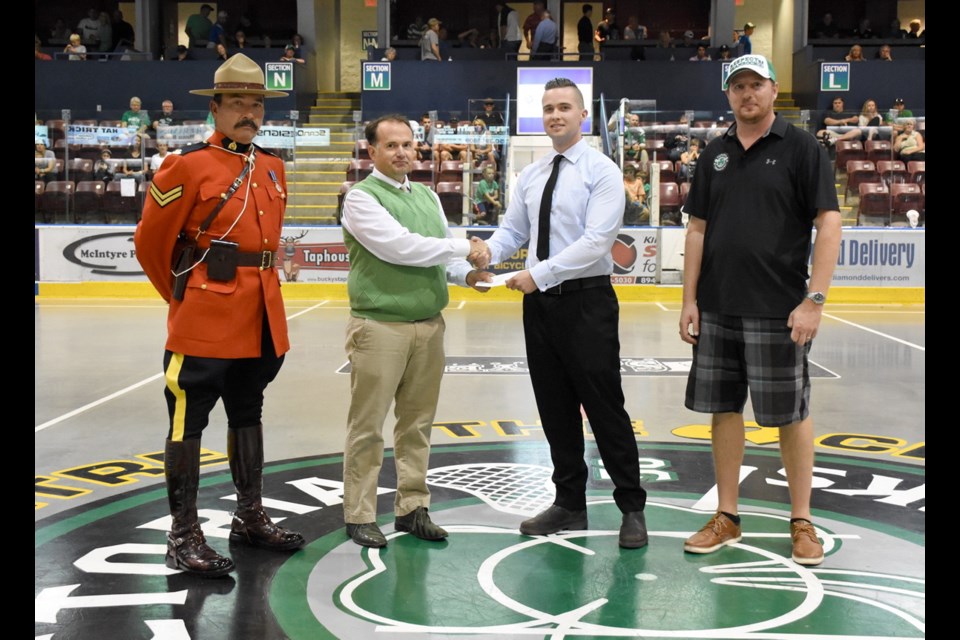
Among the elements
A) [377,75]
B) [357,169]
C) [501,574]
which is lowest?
[501,574]

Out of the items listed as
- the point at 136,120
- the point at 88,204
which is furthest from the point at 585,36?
the point at 88,204

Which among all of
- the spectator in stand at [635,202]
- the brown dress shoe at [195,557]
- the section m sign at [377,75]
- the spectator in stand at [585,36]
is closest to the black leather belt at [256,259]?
the brown dress shoe at [195,557]

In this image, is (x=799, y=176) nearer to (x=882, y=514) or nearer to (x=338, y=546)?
(x=882, y=514)

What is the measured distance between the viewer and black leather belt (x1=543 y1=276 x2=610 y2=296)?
4.03 meters

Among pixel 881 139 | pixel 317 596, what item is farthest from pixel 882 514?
pixel 881 139

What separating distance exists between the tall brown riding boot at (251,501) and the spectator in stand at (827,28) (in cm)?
2292

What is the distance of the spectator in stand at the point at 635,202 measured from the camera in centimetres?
1493

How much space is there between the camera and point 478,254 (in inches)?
163

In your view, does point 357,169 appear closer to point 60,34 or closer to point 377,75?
point 377,75

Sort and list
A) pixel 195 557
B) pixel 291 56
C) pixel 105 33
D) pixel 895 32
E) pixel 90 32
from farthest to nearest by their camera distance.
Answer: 1. pixel 90 32
2. pixel 105 33
3. pixel 895 32
4. pixel 291 56
5. pixel 195 557

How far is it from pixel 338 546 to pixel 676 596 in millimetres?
1398

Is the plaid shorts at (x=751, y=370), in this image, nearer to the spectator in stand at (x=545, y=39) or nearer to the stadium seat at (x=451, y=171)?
the stadium seat at (x=451, y=171)

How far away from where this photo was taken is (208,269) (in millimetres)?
3738

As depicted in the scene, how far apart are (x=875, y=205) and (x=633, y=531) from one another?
1238cm
